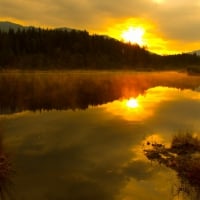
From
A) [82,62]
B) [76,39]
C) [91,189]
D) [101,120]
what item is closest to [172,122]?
[101,120]

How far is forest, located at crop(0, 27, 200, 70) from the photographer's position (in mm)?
104000

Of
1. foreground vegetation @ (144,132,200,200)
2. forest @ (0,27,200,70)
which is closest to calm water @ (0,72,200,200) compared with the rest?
foreground vegetation @ (144,132,200,200)

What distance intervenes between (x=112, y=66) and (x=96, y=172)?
121473 mm

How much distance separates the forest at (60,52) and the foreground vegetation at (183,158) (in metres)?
79.5

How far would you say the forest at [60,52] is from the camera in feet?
341

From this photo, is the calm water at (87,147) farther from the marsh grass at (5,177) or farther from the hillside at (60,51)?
the hillside at (60,51)

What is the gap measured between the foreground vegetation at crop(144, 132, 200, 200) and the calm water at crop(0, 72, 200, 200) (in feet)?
1.33

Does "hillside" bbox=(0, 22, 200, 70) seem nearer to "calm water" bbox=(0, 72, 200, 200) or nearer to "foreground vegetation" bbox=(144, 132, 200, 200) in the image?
"calm water" bbox=(0, 72, 200, 200)

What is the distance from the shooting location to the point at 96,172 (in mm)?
14531

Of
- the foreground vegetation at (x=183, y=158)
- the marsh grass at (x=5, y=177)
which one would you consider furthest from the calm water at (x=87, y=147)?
the foreground vegetation at (x=183, y=158)

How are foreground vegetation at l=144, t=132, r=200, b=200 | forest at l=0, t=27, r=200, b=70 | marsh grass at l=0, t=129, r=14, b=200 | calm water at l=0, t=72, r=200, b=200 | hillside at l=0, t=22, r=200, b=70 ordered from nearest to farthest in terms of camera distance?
marsh grass at l=0, t=129, r=14, b=200 → calm water at l=0, t=72, r=200, b=200 → foreground vegetation at l=144, t=132, r=200, b=200 → forest at l=0, t=27, r=200, b=70 → hillside at l=0, t=22, r=200, b=70

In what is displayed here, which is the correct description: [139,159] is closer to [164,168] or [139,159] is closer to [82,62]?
[164,168]

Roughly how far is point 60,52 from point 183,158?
361 feet

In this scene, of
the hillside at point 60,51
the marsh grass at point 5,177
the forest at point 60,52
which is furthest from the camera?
the hillside at point 60,51
